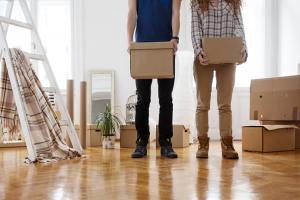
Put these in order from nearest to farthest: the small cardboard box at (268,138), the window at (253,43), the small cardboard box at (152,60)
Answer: the small cardboard box at (152,60), the small cardboard box at (268,138), the window at (253,43)

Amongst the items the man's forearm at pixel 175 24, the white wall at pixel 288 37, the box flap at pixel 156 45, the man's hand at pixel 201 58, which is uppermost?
the white wall at pixel 288 37

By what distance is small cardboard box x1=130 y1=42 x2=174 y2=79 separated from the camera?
1.60m

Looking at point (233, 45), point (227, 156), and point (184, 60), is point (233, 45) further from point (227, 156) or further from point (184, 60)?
point (184, 60)

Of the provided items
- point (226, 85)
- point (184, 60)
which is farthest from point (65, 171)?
point (184, 60)

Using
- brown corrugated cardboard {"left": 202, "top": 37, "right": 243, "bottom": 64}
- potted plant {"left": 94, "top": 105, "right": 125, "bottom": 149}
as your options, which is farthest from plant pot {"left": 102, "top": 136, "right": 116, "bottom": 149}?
brown corrugated cardboard {"left": 202, "top": 37, "right": 243, "bottom": 64}

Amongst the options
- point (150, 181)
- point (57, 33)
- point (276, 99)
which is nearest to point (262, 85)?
point (276, 99)

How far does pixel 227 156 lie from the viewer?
1.81 m

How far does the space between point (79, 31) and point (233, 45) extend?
2741 mm

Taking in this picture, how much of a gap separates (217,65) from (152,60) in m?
0.45

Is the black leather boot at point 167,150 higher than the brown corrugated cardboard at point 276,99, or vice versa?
the brown corrugated cardboard at point 276,99

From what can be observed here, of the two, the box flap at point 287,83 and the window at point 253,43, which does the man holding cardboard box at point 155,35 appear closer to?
the box flap at point 287,83

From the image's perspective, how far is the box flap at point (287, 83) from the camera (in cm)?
251

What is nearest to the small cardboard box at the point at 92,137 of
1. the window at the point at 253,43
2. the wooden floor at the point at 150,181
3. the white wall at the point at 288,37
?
the wooden floor at the point at 150,181

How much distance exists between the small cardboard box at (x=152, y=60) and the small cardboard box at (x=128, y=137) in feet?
3.79
